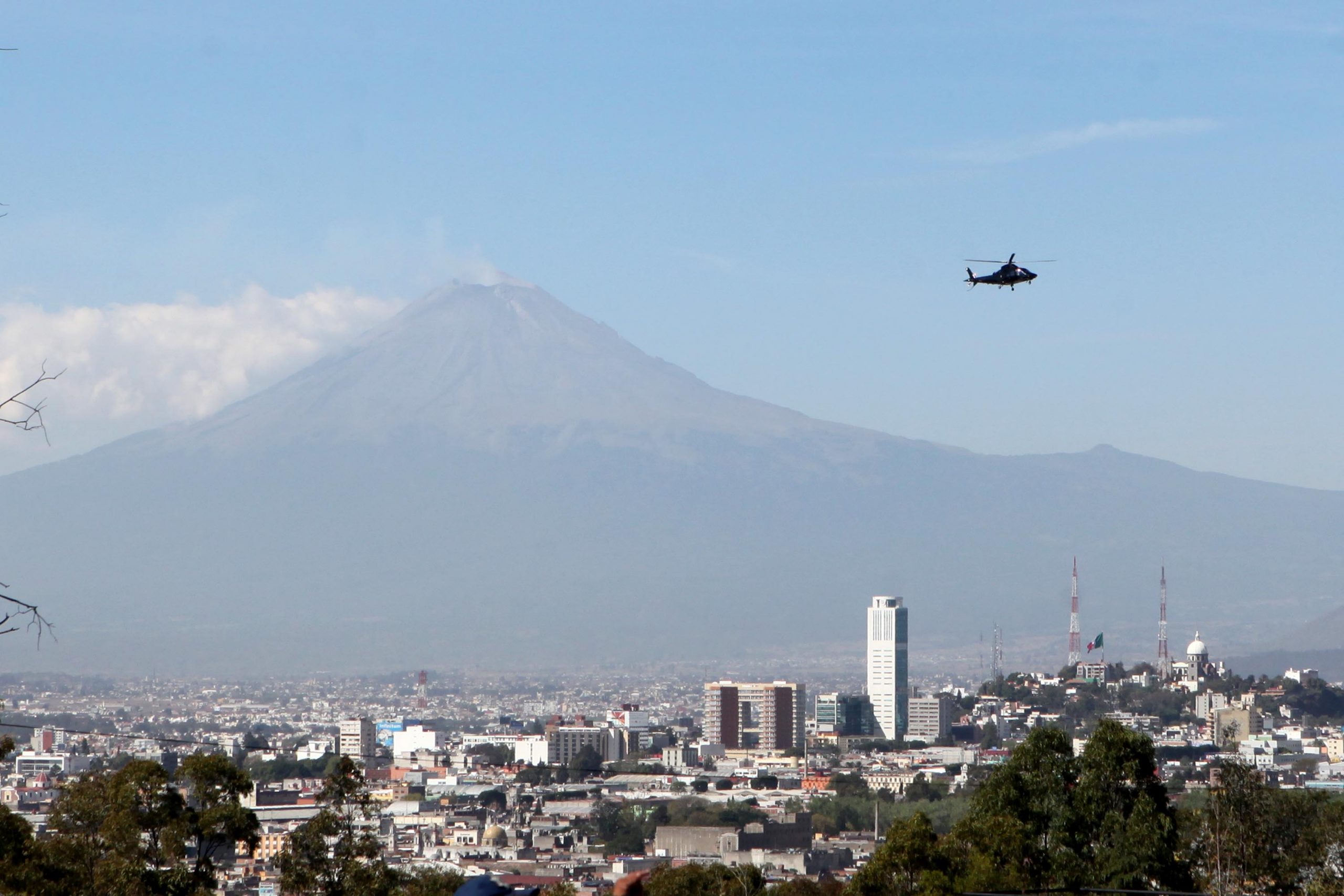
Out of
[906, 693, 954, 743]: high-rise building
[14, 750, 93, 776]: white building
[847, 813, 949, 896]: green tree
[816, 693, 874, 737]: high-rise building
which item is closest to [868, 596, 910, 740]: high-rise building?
[816, 693, 874, 737]: high-rise building

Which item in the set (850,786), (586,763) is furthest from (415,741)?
(850,786)

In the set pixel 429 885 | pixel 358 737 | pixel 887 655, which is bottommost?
pixel 358 737

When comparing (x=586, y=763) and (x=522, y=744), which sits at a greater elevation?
(x=522, y=744)

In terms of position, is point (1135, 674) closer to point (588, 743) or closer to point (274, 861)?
point (588, 743)

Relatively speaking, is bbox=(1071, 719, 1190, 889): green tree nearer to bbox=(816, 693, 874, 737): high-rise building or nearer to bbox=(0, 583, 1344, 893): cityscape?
bbox=(0, 583, 1344, 893): cityscape

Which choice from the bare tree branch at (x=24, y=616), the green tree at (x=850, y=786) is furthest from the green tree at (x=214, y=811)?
the green tree at (x=850, y=786)

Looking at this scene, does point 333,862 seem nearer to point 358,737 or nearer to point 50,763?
point 50,763

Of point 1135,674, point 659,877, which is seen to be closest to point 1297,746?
point 1135,674
